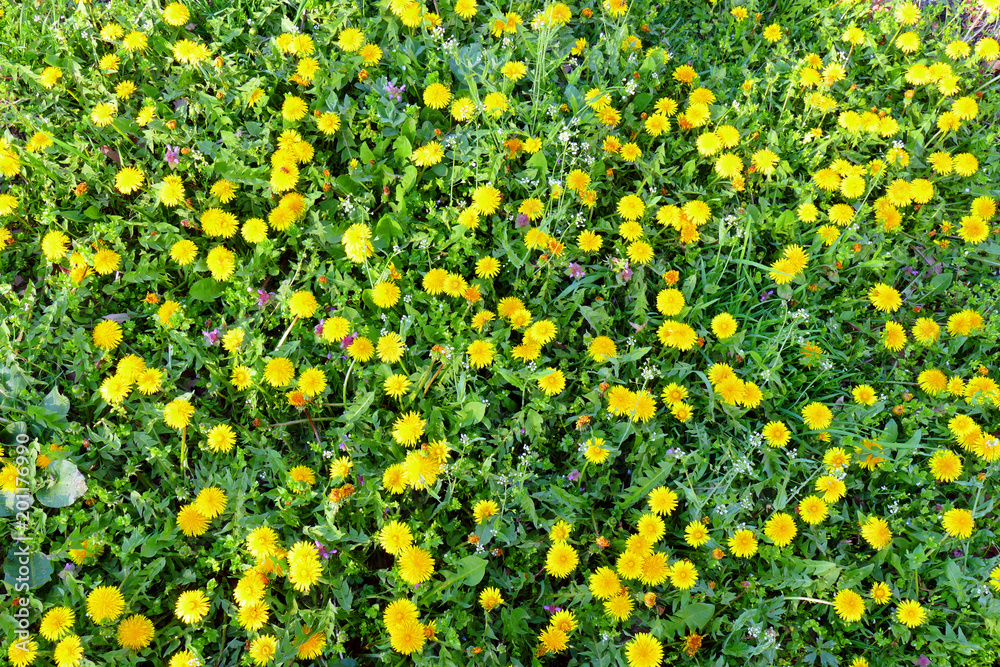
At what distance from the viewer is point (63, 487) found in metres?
2.29

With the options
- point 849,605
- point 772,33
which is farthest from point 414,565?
point 772,33

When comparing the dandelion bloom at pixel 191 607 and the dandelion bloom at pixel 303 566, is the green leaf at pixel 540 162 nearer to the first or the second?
the dandelion bloom at pixel 303 566

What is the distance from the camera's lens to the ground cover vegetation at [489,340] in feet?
7.39

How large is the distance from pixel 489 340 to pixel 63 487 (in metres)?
1.75

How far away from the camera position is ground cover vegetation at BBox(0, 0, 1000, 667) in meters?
2.25

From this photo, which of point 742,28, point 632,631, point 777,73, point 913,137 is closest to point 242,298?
point 632,631

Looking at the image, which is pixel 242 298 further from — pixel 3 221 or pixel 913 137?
pixel 913 137

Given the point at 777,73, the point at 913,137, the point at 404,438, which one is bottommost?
the point at 404,438

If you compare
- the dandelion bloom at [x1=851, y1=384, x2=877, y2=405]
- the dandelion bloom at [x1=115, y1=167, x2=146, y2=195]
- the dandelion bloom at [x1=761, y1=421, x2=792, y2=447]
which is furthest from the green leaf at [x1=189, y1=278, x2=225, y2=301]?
the dandelion bloom at [x1=851, y1=384, x2=877, y2=405]

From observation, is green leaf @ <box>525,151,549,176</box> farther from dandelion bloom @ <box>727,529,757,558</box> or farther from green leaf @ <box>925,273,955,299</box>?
green leaf @ <box>925,273,955,299</box>

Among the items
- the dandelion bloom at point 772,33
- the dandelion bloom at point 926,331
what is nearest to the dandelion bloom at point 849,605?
the dandelion bloom at point 926,331

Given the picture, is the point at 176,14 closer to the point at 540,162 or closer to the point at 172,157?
the point at 172,157

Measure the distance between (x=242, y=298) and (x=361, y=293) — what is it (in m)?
0.51

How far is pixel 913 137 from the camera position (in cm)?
325
